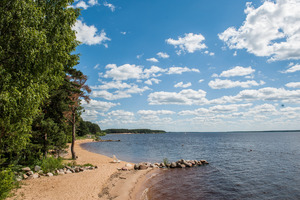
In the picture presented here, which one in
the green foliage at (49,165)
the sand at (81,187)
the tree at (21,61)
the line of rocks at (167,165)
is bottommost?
the line of rocks at (167,165)

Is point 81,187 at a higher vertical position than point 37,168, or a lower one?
lower

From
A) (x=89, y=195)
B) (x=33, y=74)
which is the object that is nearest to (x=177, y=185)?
(x=89, y=195)

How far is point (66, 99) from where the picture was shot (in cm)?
2291

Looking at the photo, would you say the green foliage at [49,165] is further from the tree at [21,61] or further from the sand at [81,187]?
the tree at [21,61]

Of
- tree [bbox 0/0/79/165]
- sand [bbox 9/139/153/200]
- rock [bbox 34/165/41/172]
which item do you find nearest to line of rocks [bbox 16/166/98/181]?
rock [bbox 34/165/41/172]

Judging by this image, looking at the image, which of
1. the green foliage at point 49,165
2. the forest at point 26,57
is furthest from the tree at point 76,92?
the forest at point 26,57

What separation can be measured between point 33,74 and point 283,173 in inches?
1179

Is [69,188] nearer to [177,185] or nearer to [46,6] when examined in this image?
[177,185]

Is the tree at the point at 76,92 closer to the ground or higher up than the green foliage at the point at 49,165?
higher up

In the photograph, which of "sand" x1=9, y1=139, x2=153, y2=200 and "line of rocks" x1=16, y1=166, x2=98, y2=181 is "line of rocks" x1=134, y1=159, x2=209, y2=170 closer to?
"sand" x1=9, y1=139, x2=153, y2=200

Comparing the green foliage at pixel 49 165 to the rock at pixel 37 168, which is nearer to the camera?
the rock at pixel 37 168

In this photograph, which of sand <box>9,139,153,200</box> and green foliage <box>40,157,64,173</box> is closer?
sand <box>9,139,153,200</box>

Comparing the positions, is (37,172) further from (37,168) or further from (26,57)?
(26,57)

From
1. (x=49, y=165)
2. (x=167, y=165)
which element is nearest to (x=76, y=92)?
(x=49, y=165)
